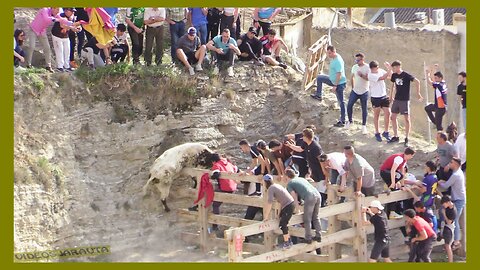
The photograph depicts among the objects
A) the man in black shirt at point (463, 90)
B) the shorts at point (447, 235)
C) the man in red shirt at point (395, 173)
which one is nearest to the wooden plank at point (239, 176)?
the man in red shirt at point (395, 173)

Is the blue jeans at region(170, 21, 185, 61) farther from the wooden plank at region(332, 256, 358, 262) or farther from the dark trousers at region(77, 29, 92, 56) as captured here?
the wooden plank at region(332, 256, 358, 262)

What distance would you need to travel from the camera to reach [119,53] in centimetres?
2533

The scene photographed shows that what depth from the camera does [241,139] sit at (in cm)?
2592

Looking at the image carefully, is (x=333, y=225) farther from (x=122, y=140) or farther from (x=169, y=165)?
(x=122, y=140)

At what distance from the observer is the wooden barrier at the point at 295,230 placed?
834 inches

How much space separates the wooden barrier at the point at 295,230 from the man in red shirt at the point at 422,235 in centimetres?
84

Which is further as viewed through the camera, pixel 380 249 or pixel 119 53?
pixel 119 53

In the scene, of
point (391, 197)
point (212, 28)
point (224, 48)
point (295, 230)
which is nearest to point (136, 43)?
point (212, 28)

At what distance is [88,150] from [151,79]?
2044 millimetres

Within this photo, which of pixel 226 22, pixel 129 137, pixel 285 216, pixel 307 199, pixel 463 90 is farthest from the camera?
pixel 226 22

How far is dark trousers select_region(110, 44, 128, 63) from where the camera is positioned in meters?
25.2

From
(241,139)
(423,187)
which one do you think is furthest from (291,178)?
(241,139)

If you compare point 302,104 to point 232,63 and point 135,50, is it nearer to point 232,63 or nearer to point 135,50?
point 232,63

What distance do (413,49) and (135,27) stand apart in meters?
8.35
